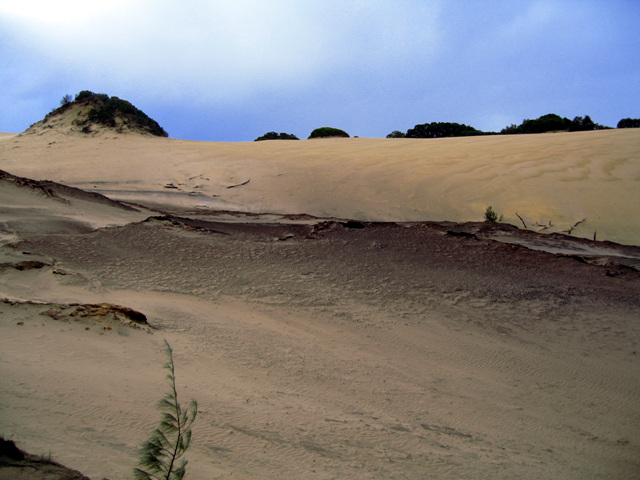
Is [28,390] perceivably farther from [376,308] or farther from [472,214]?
[472,214]

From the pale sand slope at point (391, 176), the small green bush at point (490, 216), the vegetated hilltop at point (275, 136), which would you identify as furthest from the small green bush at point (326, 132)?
the small green bush at point (490, 216)

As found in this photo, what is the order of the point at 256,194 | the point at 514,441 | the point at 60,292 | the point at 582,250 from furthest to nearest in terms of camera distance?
the point at 256,194 < the point at 582,250 < the point at 60,292 < the point at 514,441

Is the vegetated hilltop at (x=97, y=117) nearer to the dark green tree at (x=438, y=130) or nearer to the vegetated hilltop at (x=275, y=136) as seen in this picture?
the vegetated hilltop at (x=275, y=136)

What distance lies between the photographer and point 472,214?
371 inches

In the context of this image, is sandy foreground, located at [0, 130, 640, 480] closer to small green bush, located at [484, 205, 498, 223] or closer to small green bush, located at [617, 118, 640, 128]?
small green bush, located at [484, 205, 498, 223]

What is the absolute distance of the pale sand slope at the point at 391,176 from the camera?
9.45 m

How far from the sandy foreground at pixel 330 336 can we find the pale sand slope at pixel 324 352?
0.06 feet

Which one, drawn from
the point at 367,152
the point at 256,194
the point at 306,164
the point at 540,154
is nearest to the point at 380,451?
the point at 256,194

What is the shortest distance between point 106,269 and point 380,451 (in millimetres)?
3762

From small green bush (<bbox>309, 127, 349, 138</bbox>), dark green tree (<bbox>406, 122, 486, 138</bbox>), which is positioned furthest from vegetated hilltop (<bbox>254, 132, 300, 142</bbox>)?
dark green tree (<bbox>406, 122, 486, 138</bbox>)

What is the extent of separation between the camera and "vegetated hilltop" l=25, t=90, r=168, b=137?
18.1 metres

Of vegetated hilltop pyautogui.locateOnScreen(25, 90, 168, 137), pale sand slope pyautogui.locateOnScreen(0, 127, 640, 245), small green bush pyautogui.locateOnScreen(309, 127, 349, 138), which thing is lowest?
pale sand slope pyautogui.locateOnScreen(0, 127, 640, 245)

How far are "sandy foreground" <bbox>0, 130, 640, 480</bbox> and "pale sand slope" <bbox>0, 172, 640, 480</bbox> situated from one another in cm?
Result: 2

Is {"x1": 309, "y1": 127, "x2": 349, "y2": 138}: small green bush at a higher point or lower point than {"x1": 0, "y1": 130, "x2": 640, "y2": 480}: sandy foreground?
higher
